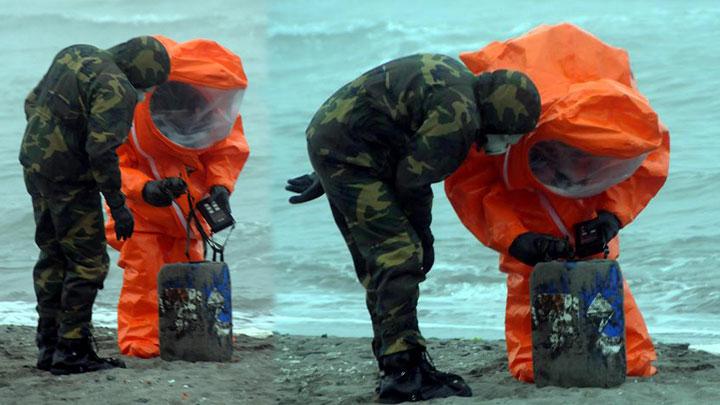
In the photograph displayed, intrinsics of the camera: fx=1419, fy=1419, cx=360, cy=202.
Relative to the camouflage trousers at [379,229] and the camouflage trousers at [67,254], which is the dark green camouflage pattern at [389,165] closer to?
the camouflage trousers at [379,229]

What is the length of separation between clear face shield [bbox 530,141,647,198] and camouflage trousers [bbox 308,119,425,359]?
596 mm

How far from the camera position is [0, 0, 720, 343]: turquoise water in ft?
31.5

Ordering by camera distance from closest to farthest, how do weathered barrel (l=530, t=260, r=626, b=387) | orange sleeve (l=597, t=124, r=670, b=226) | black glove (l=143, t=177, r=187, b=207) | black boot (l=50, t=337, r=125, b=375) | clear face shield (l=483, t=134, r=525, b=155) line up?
clear face shield (l=483, t=134, r=525, b=155), weathered barrel (l=530, t=260, r=626, b=387), orange sleeve (l=597, t=124, r=670, b=226), black boot (l=50, t=337, r=125, b=375), black glove (l=143, t=177, r=187, b=207)

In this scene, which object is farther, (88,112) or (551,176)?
(88,112)

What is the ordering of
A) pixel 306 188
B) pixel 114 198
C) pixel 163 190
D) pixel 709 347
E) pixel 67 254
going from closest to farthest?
1. pixel 306 188
2. pixel 114 198
3. pixel 67 254
4. pixel 163 190
5. pixel 709 347

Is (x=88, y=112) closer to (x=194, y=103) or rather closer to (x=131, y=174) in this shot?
(x=131, y=174)

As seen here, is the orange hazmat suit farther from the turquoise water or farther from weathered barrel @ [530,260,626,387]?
weathered barrel @ [530,260,626,387]

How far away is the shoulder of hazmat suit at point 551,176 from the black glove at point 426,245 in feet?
0.77

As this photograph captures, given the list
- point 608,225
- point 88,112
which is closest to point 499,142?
point 608,225

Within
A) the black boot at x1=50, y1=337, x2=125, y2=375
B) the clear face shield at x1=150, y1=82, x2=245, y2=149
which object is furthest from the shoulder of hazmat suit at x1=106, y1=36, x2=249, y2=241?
the black boot at x1=50, y1=337, x2=125, y2=375

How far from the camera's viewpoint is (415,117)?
4906 millimetres

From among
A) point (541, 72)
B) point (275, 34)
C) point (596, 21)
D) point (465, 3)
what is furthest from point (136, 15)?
point (541, 72)

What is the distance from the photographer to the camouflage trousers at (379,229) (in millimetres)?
4957

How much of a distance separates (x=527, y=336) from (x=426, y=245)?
0.63 m
